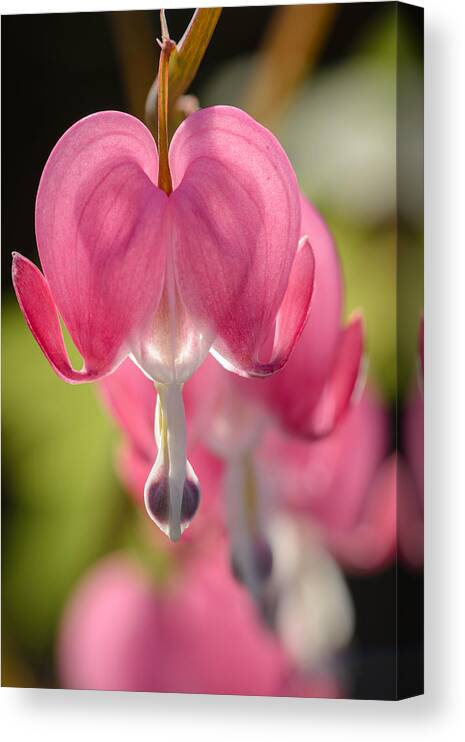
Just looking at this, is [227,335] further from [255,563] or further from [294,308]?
[255,563]

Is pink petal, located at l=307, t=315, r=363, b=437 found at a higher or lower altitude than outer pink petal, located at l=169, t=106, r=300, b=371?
lower

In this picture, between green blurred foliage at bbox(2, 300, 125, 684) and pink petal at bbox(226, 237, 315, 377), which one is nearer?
pink petal at bbox(226, 237, 315, 377)

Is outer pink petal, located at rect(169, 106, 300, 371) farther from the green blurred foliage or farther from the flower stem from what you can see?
the green blurred foliage

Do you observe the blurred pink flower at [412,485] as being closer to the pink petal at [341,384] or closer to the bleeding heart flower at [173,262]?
the pink petal at [341,384]

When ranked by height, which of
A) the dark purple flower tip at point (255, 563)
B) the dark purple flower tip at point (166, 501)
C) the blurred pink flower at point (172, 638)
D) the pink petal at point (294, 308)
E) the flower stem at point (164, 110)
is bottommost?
the blurred pink flower at point (172, 638)

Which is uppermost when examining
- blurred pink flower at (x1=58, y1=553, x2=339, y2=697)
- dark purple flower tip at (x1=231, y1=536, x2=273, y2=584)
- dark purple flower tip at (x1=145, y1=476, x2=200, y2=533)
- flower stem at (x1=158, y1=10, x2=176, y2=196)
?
flower stem at (x1=158, y1=10, x2=176, y2=196)

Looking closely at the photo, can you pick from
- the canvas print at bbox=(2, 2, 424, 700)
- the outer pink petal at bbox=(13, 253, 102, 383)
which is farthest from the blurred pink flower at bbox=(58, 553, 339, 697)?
the outer pink petal at bbox=(13, 253, 102, 383)

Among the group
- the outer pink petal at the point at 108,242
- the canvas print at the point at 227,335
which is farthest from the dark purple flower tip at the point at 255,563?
the outer pink petal at the point at 108,242
